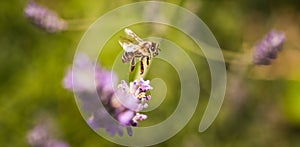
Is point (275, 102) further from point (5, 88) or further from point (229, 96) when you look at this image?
point (5, 88)

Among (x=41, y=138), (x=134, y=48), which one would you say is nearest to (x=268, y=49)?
(x=134, y=48)

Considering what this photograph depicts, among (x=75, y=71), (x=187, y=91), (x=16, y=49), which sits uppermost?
(x=16, y=49)

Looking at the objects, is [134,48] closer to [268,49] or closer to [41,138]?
[268,49]

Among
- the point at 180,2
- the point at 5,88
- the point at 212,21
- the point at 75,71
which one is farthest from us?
the point at 212,21

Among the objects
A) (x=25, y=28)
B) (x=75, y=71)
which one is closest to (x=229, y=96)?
(x=25, y=28)

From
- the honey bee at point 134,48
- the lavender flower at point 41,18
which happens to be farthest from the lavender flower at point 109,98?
the lavender flower at point 41,18

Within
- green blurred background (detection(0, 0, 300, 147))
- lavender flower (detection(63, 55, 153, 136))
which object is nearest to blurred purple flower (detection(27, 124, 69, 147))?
green blurred background (detection(0, 0, 300, 147))

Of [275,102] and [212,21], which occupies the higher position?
[212,21]
